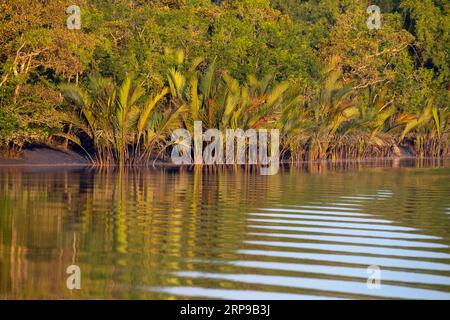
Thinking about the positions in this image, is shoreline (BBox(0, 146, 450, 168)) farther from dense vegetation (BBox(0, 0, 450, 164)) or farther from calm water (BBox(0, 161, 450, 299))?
calm water (BBox(0, 161, 450, 299))

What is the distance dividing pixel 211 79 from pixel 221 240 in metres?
22.1

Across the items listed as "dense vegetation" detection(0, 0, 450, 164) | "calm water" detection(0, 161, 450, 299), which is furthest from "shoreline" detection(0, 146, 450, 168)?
"calm water" detection(0, 161, 450, 299)

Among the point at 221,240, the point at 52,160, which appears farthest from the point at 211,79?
the point at 221,240

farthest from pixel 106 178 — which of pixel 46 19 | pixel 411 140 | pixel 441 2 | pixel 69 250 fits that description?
pixel 441 2

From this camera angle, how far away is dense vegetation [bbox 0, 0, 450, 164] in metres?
31.3

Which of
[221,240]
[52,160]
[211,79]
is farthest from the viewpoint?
[211,79]

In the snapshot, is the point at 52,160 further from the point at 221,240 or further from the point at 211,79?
the point at 221,240

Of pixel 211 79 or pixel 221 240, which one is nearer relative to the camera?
pixel 221 240

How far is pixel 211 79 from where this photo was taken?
34.8 m

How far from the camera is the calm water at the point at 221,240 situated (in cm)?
984

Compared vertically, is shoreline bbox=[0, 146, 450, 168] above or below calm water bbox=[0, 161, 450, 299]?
above

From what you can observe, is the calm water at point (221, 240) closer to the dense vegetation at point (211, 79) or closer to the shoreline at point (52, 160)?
the dense vegetation at point (211, 79)

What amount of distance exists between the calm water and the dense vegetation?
818 centimetres

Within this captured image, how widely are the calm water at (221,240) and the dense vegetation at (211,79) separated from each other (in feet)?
26.9
